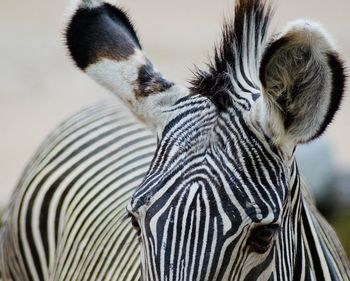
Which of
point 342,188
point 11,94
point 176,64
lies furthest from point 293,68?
point 176,64

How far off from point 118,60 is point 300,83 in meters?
0.91

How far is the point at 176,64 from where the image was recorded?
17.1 m

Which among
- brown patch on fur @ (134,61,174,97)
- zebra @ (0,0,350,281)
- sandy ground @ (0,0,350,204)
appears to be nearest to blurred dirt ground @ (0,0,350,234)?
sandy ground @ (0,0,350,204)

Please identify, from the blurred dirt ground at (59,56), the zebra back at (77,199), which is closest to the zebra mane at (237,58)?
the zebra back at (77,199)

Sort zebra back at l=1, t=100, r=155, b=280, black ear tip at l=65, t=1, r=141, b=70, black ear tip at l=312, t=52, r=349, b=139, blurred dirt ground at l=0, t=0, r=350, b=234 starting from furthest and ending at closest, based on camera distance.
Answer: blurred dirt ground at l=0, t=0, r=350, b=234 < zebra back at l=1, t=100, r=155, b=280 < black ear tip at l=65, t=1, r=141, b=70 < black ear tip at l=312, t=52, r=349, b=139

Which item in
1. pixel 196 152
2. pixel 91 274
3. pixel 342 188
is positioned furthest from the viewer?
pixel 342 188

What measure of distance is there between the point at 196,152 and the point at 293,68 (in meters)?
0.50

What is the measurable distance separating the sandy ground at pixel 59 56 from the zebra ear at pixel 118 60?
698cm

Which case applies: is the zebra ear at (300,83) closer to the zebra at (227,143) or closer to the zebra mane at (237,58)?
the zebra at (227,143)

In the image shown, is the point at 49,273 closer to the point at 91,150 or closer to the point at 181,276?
the point at 91,150

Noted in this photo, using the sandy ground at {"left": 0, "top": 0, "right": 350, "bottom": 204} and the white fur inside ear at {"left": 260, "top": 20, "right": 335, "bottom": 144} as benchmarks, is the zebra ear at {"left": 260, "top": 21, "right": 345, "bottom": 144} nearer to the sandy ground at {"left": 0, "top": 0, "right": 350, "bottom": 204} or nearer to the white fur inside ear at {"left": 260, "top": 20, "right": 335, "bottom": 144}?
the white fur inside ear at {"left": 260, "top": 20, "right": 335, "bottom": 144}

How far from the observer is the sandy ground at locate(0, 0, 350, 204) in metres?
13.7

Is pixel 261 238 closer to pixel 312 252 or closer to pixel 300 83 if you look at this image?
pixel 300 83

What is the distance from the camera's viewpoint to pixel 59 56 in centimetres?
1708
